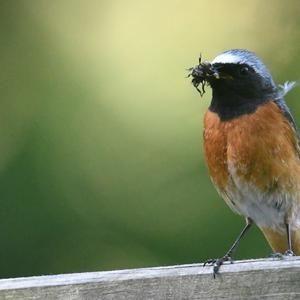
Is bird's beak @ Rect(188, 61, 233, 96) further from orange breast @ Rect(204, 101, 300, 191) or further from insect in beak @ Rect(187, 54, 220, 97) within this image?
orange breast @ Rect(204, 101, 300, 191)

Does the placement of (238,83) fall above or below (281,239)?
above

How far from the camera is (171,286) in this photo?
14.2ft

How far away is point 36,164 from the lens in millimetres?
7875

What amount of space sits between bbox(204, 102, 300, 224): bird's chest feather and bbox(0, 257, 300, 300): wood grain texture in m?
1.63

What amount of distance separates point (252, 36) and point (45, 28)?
1633 mm

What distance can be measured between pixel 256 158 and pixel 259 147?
0.06 metres

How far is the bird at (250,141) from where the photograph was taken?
5930 mm

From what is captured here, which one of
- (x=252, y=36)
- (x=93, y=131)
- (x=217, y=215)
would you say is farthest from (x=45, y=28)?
(x=217, y=215)

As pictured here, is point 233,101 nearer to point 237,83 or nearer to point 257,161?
point 237,83

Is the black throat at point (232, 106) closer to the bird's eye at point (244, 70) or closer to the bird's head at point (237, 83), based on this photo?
the bird's head at point (237, 83)

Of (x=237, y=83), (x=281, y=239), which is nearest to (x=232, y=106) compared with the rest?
(x=237, y=83)

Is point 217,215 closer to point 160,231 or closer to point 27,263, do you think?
point 160,231

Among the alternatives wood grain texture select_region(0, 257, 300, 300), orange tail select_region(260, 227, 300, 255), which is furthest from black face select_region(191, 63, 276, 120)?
wood grain texture select_region(0, 257, 300, 300)

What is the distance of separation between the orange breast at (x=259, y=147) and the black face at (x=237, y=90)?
0.15 feet
